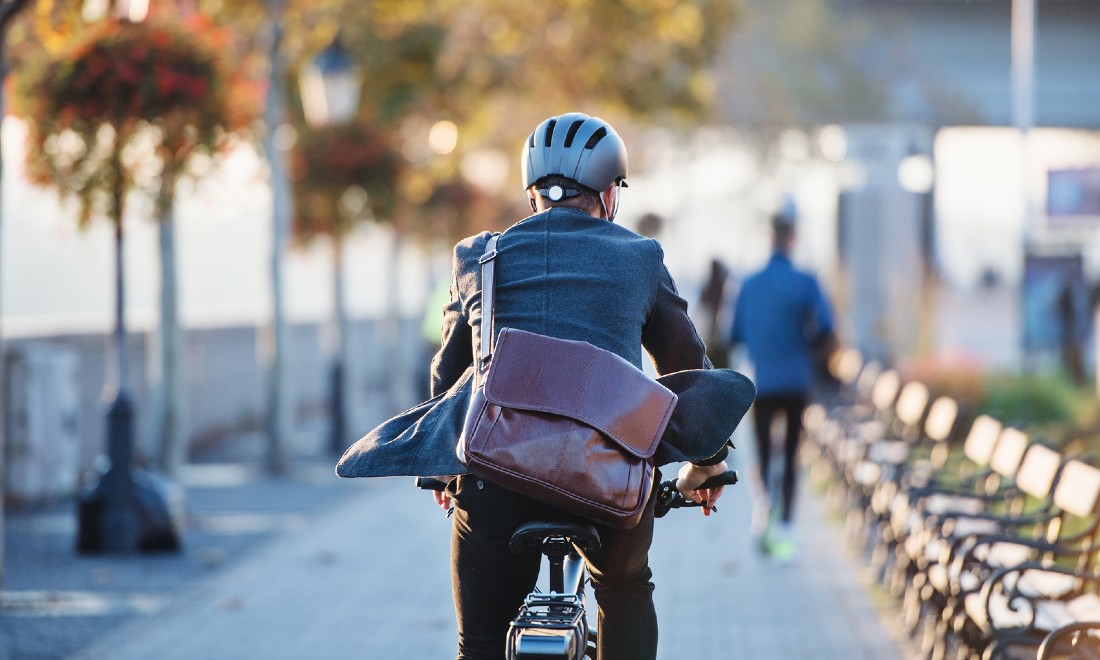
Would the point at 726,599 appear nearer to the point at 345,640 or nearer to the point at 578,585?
the point at 345,640

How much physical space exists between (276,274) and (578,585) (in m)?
11.3

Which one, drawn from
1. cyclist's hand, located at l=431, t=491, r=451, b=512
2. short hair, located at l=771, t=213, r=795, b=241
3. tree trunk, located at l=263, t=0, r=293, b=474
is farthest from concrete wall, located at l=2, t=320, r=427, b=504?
cyclist's hand, located at l=431, t=491, r=451, b=512

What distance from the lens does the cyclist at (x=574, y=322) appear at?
396 cm

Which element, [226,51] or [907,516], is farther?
[226,51]

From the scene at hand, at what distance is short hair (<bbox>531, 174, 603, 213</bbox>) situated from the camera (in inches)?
164

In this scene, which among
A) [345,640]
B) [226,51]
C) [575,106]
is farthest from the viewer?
[575,106]

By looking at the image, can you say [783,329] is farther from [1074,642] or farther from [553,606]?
[553,606]

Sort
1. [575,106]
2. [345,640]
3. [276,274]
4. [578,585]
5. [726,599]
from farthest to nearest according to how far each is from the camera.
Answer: [575,106] → [276,274] → [726,599] → [345,640] → [578,585]

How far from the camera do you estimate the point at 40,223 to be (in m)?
12.7

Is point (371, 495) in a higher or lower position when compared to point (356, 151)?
lower

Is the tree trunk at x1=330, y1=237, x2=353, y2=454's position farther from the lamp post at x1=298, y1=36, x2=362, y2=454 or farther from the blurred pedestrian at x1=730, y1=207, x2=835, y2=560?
the blurred pedestrian at x1=730, y1=207, x2=835, y2=560

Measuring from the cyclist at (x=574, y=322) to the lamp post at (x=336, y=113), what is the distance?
1224 cm

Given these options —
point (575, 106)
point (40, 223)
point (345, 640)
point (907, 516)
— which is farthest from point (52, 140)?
point (575, 106)

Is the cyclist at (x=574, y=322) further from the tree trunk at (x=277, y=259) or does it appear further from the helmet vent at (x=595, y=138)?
the tree trunk at (x=277, y=259)
